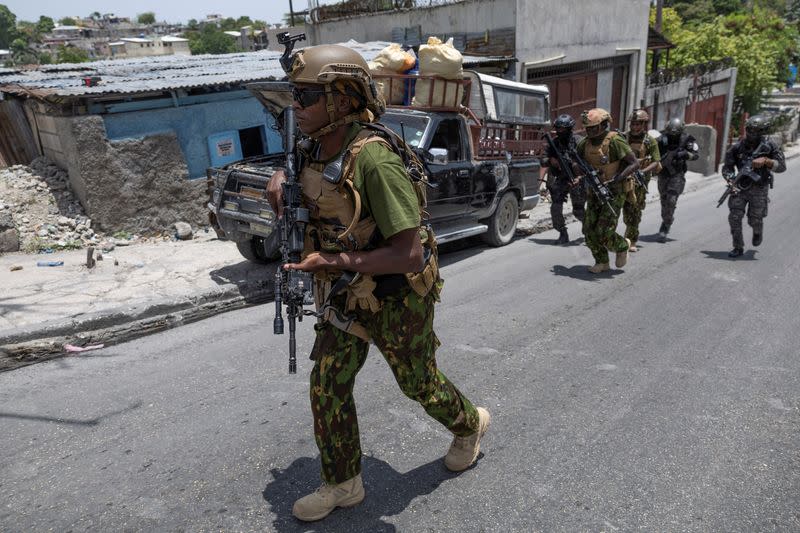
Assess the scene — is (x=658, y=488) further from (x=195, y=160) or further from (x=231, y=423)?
(x=195, y=160)

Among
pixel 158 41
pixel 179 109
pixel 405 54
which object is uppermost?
pixel 158 41

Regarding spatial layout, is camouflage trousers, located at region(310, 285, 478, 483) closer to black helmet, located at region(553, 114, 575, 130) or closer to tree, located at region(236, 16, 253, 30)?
black helmet, located at region(553, 114, 575, 130)

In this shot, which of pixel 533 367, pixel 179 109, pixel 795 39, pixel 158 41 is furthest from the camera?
pixel 158 41

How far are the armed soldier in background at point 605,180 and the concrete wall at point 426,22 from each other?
7612 millimetres

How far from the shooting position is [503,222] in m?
8.70

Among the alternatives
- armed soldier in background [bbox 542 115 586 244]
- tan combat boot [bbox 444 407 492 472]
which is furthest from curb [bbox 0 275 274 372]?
armed soldier in background [bbox 542 115 586 244]

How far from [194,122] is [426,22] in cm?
809

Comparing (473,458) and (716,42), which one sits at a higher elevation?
(716,42)

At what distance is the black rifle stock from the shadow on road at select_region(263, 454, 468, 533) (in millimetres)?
683

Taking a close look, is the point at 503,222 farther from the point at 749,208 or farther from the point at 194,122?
the point at 194,122

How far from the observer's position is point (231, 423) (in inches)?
139

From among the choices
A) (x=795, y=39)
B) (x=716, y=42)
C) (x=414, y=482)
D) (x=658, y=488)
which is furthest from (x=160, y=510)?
(x=795, y=39)

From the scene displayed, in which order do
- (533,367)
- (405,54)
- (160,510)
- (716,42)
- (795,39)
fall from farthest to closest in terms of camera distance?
(795,39)
(716,42)
(405,54)
(533,367)
(160,510)

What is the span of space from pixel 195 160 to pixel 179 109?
2.60 feet
